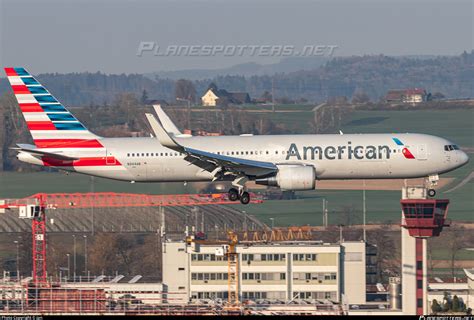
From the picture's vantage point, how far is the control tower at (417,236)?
8644 cm

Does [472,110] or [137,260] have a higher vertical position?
[472,110]

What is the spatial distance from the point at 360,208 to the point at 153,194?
70.5 feet

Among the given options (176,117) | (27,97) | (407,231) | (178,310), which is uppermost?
(176,117)

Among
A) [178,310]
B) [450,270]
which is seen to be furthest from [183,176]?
[450,270]

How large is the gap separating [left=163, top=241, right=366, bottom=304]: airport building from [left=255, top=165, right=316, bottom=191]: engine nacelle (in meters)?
24.8

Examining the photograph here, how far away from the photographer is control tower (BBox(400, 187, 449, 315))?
86438mm

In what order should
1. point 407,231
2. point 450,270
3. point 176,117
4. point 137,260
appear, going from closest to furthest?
point 407,231, point 450,270, point 137,260, point 176,117

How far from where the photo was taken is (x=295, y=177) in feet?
217

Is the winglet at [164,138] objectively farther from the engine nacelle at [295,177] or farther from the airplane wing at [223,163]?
the engine nacelle at [295,177]

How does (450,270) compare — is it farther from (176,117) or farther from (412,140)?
(176,117)

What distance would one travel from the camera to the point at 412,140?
222 feet

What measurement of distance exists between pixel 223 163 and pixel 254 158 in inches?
90.2

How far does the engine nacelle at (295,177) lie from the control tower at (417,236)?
900 inches

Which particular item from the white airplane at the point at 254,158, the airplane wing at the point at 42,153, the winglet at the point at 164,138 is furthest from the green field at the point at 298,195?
the winglet at the point at 164,138
